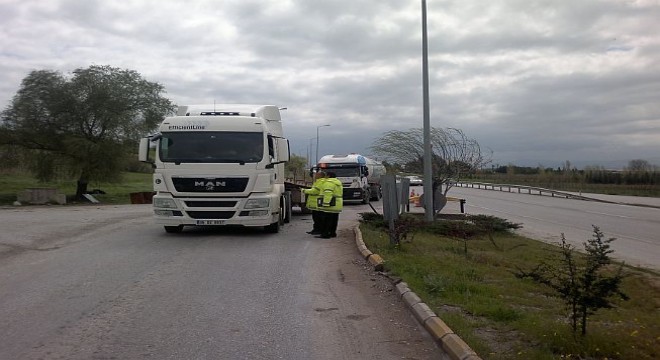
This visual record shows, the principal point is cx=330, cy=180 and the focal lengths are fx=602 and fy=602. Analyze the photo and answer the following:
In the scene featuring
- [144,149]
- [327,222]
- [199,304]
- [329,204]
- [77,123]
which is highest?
[77,123]

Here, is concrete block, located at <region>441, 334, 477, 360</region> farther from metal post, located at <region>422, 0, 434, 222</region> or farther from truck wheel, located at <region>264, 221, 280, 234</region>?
metal post, located at <region>422, 0, 434, 222</region>

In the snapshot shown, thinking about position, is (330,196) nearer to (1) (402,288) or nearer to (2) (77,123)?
(1) (402,288)

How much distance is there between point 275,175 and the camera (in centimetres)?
1577

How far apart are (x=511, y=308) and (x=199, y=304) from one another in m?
3.81

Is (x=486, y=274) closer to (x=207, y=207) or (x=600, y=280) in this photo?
(x=600, y=280)

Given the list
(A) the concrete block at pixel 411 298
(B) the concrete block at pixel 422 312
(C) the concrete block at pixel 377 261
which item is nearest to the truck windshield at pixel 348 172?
(C) the concrete block at pixel 377 261

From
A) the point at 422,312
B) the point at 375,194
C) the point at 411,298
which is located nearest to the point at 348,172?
the point at 375,194

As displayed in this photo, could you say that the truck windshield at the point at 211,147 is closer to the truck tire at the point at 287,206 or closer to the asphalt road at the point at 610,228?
the truck tire at the point at 287,206

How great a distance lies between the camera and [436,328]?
6.21 meters

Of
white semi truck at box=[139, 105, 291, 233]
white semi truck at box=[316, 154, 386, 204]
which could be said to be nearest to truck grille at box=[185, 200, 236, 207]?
white semi truck at box=[139, 105, 291, 233]

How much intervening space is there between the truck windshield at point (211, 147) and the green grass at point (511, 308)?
392 cm

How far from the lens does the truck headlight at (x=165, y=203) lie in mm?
14242

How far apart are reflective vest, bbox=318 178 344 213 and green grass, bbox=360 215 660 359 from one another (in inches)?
86.1

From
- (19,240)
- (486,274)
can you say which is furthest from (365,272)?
(19,240)
